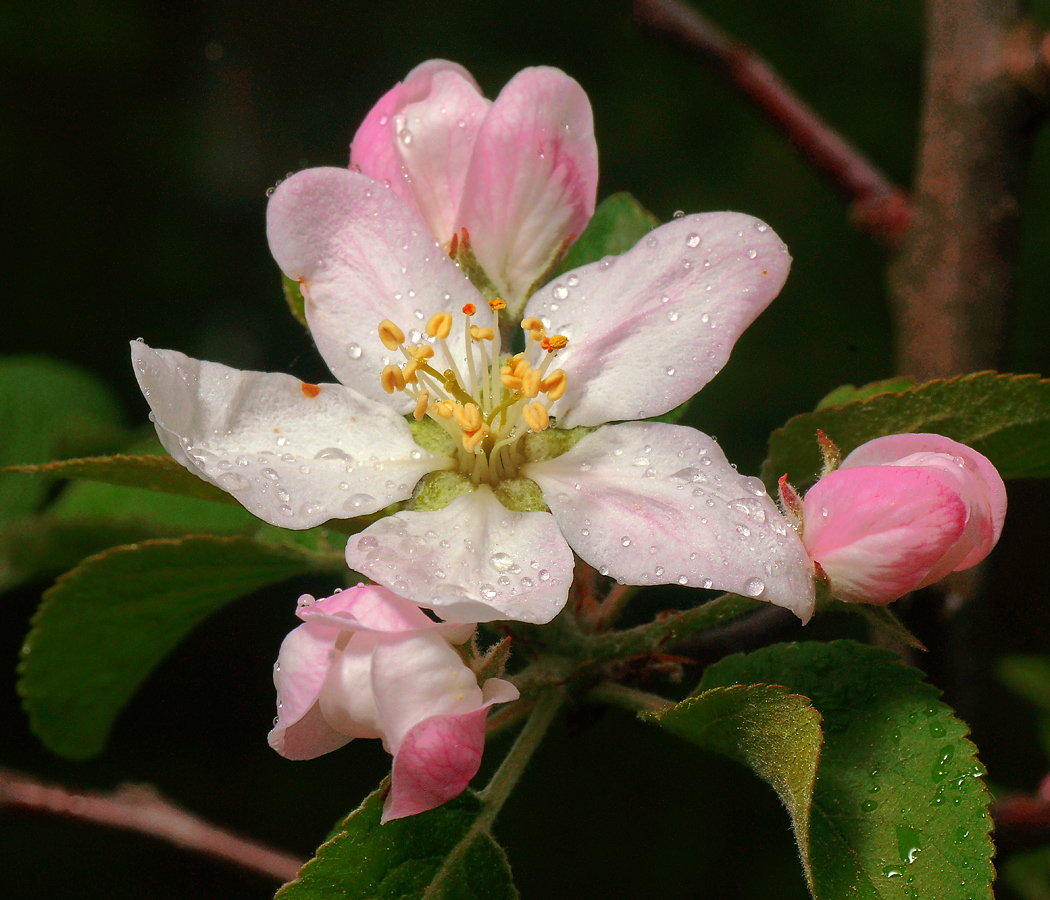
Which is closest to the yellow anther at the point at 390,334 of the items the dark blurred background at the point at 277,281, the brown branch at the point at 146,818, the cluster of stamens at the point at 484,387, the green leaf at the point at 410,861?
the cluster of stamens at the point at 484,387

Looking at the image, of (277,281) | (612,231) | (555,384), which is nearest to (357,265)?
(555,384)

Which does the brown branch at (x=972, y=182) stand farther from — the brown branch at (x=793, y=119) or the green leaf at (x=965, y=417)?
the green leaf at (x=965, y=417)

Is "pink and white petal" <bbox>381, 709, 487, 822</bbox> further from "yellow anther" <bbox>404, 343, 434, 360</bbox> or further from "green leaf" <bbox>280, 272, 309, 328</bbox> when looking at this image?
"green leaf" <bbox>280, 272, 309, 328</bbox>

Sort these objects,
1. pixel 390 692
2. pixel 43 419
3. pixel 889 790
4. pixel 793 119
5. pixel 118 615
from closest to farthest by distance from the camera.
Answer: pixel 390 692
pixel 889 790
pixel 118 615
pixel 793 119
pixel 43 419

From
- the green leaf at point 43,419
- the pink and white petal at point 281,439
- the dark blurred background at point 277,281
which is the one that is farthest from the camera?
the dark blurred background at point 277,281

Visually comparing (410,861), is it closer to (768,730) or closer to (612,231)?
(768,730)

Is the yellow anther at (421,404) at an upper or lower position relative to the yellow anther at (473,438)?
upper
